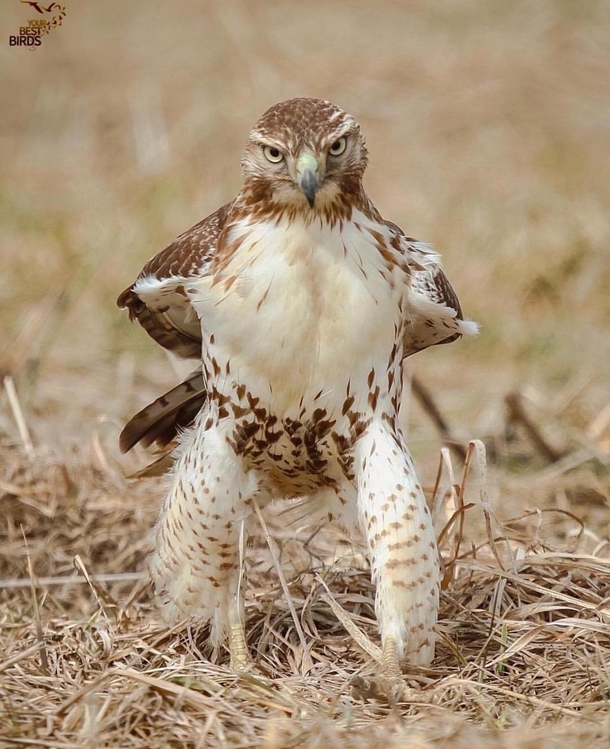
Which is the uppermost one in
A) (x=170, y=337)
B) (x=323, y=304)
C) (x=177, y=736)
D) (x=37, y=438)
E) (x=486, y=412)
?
(x=323, y=304)

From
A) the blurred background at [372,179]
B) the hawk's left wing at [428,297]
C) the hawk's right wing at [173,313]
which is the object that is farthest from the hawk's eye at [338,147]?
the blurred background at [372,179]

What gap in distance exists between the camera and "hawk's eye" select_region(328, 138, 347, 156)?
11.9 feet

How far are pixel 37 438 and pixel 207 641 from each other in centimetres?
215

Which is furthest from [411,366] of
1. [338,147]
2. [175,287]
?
[338,147]

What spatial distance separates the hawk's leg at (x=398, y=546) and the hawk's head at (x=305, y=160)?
770 mm

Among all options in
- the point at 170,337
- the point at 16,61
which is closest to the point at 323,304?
the point at 170,337

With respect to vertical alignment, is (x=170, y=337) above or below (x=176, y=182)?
above

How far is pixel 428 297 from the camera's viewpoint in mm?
4004

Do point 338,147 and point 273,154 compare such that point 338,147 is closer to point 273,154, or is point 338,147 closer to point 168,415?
point 273,154

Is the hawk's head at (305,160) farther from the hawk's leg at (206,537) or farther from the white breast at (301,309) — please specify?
the hawk's leg at (206,537)

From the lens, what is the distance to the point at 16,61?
14.7m

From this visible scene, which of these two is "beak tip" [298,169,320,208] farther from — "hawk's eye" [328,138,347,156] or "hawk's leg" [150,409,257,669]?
"hawk's leg" [150,409,257,669]

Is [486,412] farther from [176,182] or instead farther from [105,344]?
[176,182]

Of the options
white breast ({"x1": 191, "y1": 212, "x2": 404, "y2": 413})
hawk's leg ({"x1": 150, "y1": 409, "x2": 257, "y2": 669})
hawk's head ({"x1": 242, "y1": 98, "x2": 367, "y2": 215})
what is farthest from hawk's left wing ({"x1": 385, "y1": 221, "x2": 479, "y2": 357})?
hawk's leg ({"x1": 150, "y1": 409, "x2": 257, "y2": 669})
